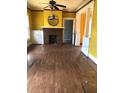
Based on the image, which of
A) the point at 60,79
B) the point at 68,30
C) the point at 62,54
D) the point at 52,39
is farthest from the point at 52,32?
the point at 60,79

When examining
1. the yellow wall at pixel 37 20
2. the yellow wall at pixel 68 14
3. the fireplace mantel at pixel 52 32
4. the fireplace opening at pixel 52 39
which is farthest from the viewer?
the yellow wall at pixel 68 14

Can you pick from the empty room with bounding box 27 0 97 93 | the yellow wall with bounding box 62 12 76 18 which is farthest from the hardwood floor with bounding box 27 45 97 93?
the yellow wall with bounding box 62 12 76 18

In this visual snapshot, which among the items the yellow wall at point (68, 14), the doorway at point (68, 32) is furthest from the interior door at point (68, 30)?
the yellow wall at point (68, 14)

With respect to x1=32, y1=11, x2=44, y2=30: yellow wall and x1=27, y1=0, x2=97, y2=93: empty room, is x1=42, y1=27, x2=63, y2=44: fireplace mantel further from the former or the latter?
x1=32, y1=11, x2=44, y2=30: yellow wall

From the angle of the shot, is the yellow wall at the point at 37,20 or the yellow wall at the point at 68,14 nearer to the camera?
the yellow wall at the point at 37,20

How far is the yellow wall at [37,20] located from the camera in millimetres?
12570

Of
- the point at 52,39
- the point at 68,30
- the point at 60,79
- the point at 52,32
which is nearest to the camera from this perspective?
the point at 60,79

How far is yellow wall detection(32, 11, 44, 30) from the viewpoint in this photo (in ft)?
41.2

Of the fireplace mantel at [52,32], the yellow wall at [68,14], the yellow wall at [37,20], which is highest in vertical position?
the yellow wall at [68,14]

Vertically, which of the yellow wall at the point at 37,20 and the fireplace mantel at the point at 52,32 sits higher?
the yellow wall at the point at 37,20

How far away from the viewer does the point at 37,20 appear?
500 inches

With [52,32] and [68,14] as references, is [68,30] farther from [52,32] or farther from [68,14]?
[52,32]

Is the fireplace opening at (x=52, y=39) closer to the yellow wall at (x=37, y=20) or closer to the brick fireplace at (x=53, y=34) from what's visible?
the brick fireplace at (x=53, y=34)
